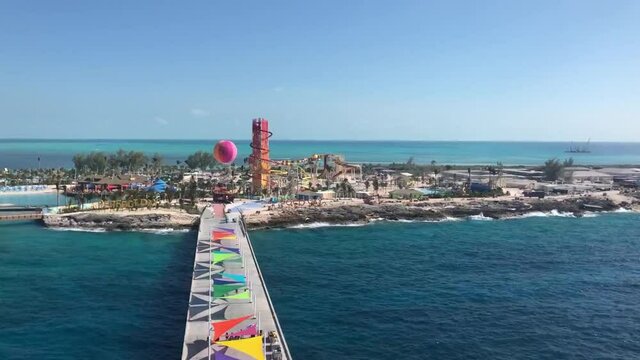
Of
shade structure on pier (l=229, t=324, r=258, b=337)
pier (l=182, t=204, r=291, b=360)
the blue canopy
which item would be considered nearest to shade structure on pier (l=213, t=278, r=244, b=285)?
pier (l=182, t=204, r=291, b=360)

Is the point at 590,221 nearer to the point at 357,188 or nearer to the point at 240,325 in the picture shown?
the point at 357,188

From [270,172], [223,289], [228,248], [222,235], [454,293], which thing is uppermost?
[270,172]

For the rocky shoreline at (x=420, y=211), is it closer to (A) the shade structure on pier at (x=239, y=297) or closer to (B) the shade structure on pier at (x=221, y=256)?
(B) the shade structure on pier at (x=221, y=256)

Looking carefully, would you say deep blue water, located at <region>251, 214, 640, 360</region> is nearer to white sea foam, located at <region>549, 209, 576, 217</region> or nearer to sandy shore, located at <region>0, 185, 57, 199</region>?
white sea foam, located at <region>549, 209, 576, 217</region>

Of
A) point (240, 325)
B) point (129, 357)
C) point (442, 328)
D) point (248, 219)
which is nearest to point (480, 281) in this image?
point (442, 328)

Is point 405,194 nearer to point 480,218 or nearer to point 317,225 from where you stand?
point 480,218

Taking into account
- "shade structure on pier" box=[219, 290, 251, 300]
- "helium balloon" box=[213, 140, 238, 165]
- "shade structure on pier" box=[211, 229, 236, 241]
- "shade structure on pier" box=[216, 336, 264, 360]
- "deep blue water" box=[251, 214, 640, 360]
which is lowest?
"deep blue water" box=[251, 214, 640, 360]

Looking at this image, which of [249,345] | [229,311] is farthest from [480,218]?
[249,345]
